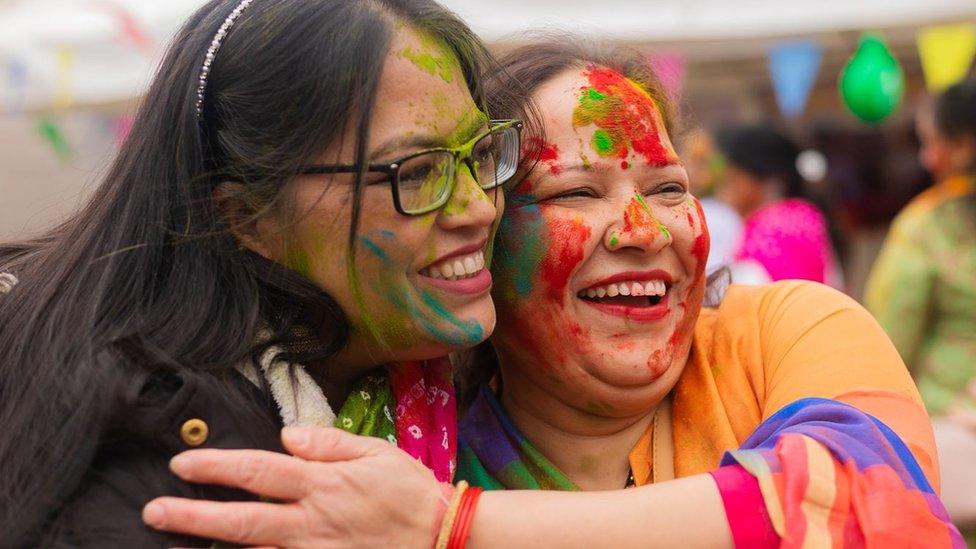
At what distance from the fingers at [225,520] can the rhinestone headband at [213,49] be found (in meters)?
0.63

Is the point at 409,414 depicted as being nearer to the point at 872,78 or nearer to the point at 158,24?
the point at 872,78

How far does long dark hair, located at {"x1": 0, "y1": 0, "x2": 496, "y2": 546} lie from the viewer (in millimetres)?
1645

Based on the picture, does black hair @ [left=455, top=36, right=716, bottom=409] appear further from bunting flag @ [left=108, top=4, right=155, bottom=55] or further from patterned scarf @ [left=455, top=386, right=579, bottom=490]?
bunting flag @ [left=108, top=4, right=155, bottom=55]

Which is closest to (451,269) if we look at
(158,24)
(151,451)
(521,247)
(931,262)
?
(521,247)

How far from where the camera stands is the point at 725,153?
5602mm

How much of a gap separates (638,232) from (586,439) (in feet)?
1.39

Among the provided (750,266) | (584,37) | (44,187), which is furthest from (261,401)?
(44,187)

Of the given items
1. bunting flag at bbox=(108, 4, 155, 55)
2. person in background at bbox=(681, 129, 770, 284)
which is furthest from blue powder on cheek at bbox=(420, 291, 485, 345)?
bunting flag at bbox=(108, 4, 155, 55)

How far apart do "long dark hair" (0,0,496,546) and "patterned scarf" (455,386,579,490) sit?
0.39 metres

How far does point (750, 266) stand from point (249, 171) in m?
3.05

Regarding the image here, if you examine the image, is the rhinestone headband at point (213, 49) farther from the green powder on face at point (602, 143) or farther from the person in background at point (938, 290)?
the person in background at point (938, 290)

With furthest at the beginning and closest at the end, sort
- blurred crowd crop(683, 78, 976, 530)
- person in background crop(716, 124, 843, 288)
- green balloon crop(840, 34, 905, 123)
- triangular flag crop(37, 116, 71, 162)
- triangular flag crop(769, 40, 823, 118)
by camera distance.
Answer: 1. triangular flag crop(37, 116, 71, 162)
2. triangular flag crop(769, 40, 823, 118)
3. green balloon crop(840, 34, 905, 123)
4. person in background crop(716, 124, 843, 288)
5. blurred crowd crop(683, 78, 976, 530)

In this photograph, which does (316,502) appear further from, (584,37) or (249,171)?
(584,37)

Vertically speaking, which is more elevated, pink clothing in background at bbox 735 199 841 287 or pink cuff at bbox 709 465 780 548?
pink cuff at bbox 709 465 780 548
